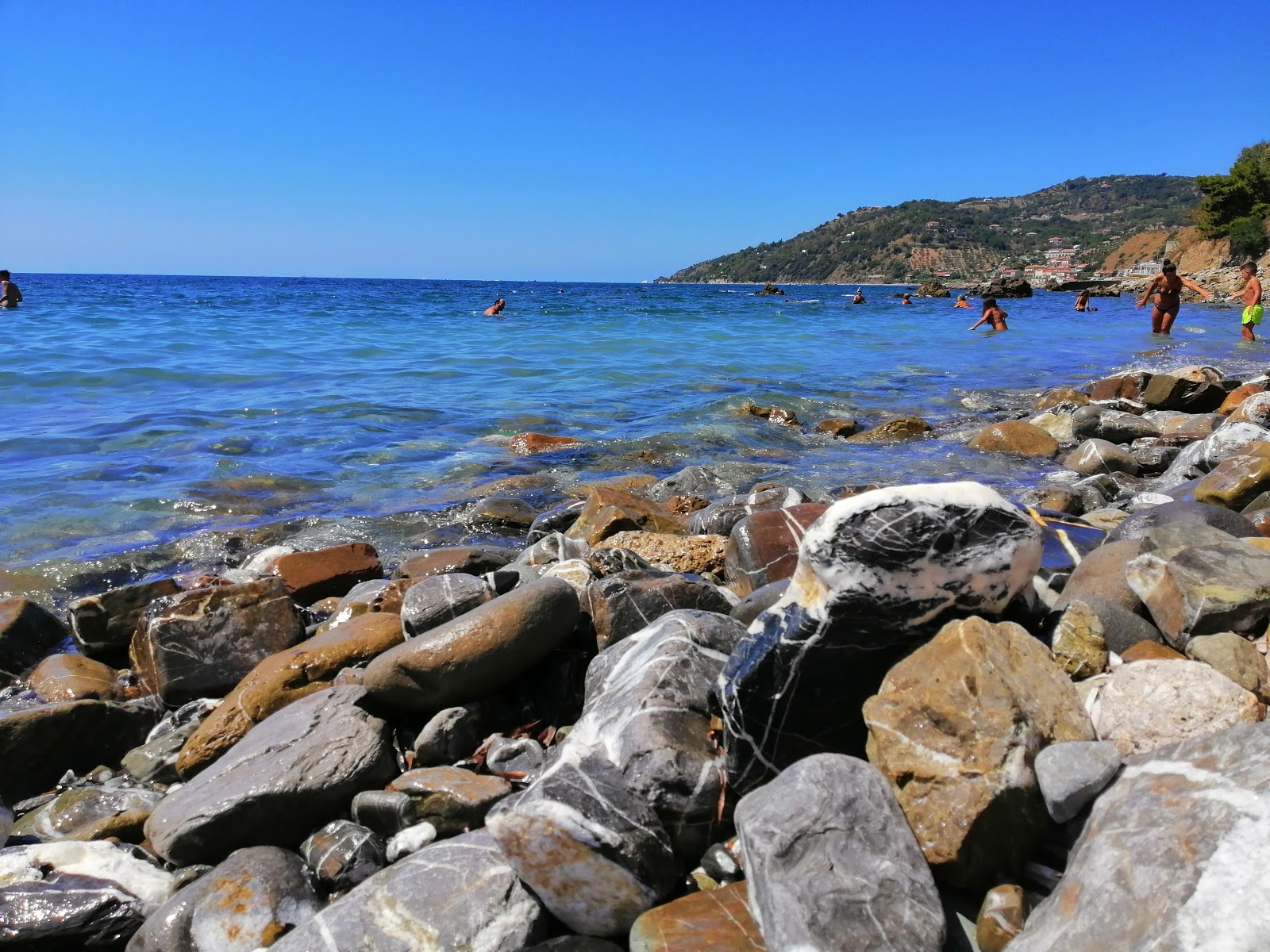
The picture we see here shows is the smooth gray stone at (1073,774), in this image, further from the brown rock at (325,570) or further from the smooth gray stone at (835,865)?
the brown rock at (325,570)

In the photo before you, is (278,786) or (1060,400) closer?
(278,786)

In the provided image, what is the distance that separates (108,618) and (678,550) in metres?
3.26

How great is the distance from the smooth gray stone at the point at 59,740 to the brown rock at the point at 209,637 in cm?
30

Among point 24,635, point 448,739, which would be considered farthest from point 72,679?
point 448,739

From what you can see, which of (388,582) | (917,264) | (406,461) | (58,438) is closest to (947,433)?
(406,461)

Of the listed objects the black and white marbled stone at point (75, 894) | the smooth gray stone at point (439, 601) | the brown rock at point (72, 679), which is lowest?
the brown rock at point (72, 679)

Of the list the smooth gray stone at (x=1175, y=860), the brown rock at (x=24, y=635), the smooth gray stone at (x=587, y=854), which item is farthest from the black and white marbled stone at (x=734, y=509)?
the brown rock at (x=24, y=635)

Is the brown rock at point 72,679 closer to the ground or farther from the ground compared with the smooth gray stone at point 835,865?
closer to the ground

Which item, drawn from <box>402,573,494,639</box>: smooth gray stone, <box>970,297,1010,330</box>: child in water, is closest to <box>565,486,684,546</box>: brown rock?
<box>402,573,494,639</box>: smooth gray stone

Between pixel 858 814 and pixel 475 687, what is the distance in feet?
5.54

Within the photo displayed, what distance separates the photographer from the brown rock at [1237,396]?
371 inches

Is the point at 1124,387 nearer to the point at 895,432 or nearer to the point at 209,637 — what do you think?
the point at 895,432

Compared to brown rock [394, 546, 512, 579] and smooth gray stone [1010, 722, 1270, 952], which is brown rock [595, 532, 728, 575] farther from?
smooth gray stone [1010, 722, 1270, 952]

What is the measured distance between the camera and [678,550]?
4996 millimetres
